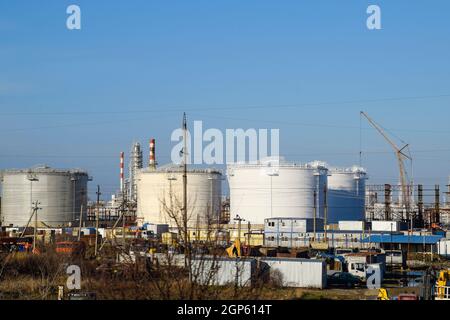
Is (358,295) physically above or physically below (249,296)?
below

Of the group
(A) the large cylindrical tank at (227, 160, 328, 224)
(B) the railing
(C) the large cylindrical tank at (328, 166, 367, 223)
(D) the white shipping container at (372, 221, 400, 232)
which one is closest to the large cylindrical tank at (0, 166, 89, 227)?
(A) the large cylindrical tank at (227, 160, 328, 224)

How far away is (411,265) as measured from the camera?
825 inches

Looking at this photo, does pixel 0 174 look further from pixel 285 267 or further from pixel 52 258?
pixel 285 267

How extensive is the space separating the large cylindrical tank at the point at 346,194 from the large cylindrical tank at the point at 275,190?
14.4 feet

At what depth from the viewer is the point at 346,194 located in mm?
38938

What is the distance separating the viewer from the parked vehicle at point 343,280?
15594 mm

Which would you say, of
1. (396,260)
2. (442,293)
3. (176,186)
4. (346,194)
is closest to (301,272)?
(442,293)

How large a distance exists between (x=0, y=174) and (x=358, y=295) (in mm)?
Result: 26285

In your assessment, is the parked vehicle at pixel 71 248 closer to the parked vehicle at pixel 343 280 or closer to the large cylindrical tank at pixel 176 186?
the parked vehicle at pixel 343 280

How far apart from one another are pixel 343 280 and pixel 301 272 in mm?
1362

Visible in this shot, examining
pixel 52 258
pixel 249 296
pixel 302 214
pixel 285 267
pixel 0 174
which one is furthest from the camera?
pixel 0 174

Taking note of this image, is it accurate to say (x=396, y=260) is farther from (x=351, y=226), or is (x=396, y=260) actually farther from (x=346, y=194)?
(x=346, y=194)

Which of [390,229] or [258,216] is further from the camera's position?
[258,216]
